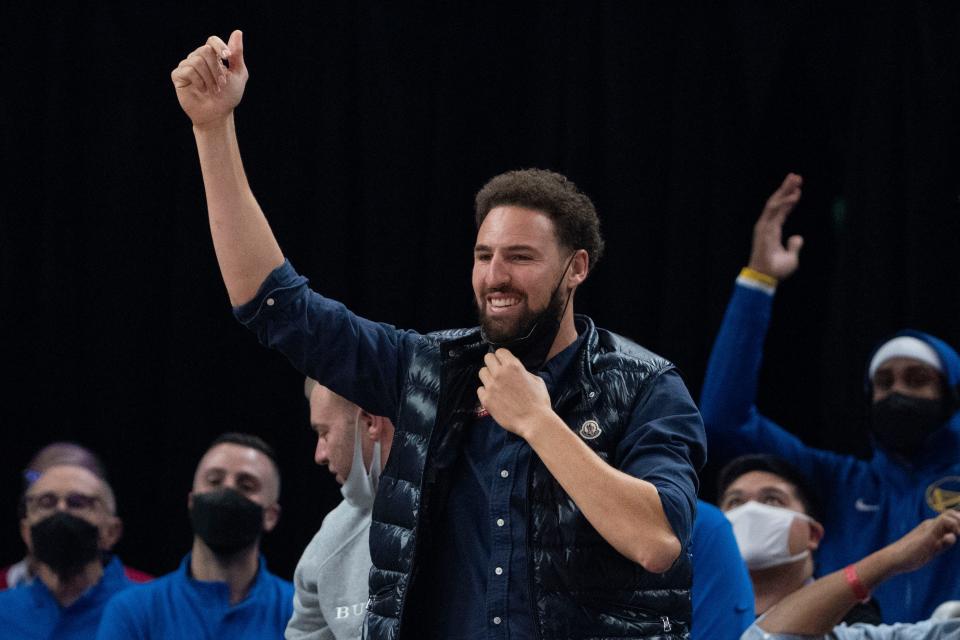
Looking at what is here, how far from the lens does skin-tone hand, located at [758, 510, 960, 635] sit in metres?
2.88

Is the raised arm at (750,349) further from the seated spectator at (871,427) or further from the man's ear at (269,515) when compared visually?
the man's ear at (269,515)

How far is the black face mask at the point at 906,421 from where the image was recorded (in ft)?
12.3

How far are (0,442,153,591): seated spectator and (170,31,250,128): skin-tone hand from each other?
2.28 m

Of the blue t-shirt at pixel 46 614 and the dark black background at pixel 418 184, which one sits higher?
the dark black background at pixel 418 184

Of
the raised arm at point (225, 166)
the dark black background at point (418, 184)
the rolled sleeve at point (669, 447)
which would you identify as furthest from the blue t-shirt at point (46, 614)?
the rolled sleeve at point (669, 447)

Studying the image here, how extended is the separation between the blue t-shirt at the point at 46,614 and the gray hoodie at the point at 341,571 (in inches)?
51.5

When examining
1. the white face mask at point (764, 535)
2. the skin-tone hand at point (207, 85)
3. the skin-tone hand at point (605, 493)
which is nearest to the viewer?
the skin-tone hand at point (605, 493)

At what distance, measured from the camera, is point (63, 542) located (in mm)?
3992

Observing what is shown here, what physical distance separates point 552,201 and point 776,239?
1.83 meters

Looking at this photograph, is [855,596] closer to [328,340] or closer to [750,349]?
[750,349]

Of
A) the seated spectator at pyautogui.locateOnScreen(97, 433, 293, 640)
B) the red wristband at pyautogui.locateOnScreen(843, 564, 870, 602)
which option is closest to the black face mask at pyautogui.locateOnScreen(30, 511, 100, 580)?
the seated spectator at pyautogui.locateOnScreen(97, 433, 293, 640)

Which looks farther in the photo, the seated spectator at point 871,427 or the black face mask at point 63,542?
the black face mask at point 63,542

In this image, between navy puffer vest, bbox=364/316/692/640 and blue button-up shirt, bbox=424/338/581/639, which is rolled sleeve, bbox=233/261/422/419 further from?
blue button-up shirt, bbox=424/338/581/639

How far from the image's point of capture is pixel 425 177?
14.8 feet
